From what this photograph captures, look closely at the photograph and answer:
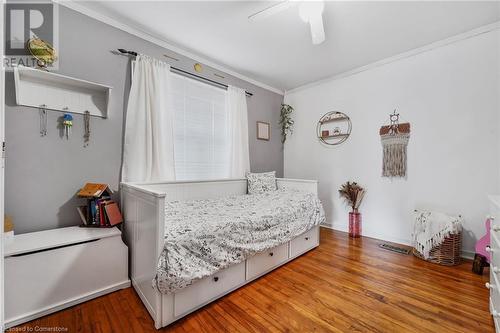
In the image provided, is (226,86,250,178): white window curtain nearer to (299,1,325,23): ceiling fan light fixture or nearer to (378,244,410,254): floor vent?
(299,1,325,23): ceiling fan light fixture

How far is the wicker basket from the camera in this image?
2.10 m

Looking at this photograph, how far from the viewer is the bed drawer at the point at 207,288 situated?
137 centimetres

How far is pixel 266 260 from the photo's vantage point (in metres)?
1.94

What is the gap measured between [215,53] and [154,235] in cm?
228

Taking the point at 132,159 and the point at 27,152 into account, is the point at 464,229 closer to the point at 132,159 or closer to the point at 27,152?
the point at 132,159

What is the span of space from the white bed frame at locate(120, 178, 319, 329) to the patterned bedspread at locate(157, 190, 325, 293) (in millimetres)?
108

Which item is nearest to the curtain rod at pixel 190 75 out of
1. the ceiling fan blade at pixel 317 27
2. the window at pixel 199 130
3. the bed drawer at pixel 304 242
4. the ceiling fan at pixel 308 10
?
the window at pixel 199 130

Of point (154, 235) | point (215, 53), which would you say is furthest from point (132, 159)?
point (215, 53)

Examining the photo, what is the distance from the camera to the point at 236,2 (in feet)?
6.01

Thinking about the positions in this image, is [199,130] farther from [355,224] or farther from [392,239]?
[392,239]

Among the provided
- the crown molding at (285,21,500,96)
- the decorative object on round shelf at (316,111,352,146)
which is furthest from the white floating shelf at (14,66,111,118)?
the crown molding at (285,21,500,96)

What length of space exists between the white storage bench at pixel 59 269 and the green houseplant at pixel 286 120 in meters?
3.06

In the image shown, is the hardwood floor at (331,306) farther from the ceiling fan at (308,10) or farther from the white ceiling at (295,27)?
the white ceiling at (295,27)

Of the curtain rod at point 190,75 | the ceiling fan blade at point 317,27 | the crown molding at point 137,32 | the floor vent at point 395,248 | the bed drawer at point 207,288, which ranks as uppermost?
the crown molding at point 137,32
